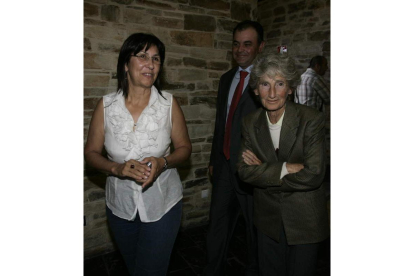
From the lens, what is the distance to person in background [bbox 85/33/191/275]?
5.77ft

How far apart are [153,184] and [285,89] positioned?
93cm

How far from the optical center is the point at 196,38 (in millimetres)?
3742

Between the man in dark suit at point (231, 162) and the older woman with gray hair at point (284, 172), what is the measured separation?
46cm

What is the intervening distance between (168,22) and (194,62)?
1.70ft

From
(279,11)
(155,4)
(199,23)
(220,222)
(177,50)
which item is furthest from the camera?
(279,11)

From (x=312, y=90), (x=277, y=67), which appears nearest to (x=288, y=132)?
(x=277, y=67)

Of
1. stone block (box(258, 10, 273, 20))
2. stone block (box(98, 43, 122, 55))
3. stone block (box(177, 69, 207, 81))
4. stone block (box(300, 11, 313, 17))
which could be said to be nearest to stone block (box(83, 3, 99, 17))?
stone block (box(98, 43, 122, 55))

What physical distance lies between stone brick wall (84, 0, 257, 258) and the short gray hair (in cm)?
174

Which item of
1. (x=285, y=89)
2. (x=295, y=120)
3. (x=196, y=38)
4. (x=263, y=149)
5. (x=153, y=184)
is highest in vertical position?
(x=196, y=38)

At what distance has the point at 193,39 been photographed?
3.72 m

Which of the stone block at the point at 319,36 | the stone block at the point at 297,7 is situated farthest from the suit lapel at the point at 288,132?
the stone block at the point at 297,7

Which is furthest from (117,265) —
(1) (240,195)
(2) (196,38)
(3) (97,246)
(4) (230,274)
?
(2) (196,38)

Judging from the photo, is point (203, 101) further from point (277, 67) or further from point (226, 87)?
point (277, 67)
